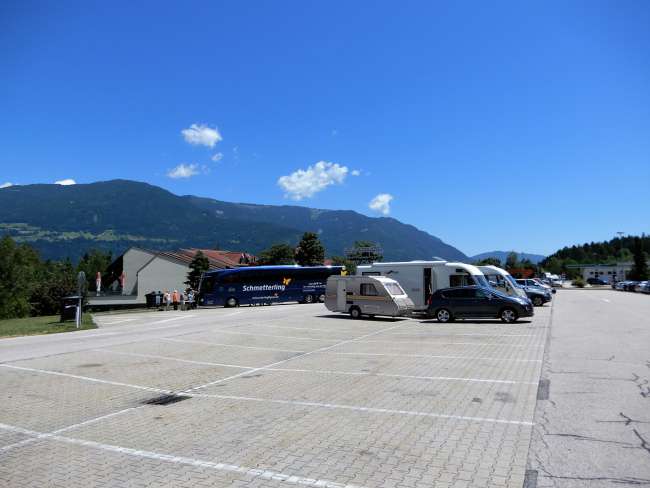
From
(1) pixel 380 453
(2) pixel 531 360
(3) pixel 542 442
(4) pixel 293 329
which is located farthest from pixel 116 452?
(4) pixel 293 329

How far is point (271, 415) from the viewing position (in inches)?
299

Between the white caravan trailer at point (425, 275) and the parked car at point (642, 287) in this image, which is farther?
the parked car at point (642, 287)

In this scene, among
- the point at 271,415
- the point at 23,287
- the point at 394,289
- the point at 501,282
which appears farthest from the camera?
the point at 23,287

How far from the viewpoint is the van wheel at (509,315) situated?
72.0 feet

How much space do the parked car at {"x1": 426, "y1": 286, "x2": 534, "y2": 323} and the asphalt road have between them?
7525mm

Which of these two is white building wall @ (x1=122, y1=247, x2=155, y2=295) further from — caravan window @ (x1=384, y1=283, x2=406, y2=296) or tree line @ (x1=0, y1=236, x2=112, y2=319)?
caravan window @ (x1=384, y1=283, x2=406, y2=296)

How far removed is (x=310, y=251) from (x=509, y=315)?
234 feet

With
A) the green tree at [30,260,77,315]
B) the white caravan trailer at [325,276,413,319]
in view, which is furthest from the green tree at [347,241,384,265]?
the white caravan trailer at [325,276,413,319]

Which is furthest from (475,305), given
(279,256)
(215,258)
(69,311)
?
(279,256)

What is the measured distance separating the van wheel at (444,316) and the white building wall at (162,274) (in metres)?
61.5

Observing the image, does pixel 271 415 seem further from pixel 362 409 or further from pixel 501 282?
pixel 501 282

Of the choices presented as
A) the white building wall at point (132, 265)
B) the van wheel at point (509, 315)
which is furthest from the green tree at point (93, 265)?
the van wheel at point (509, 315)

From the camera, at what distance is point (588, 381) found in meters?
9.66

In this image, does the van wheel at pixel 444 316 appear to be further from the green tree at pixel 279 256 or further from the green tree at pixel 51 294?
the green tree at pixel 279 256
